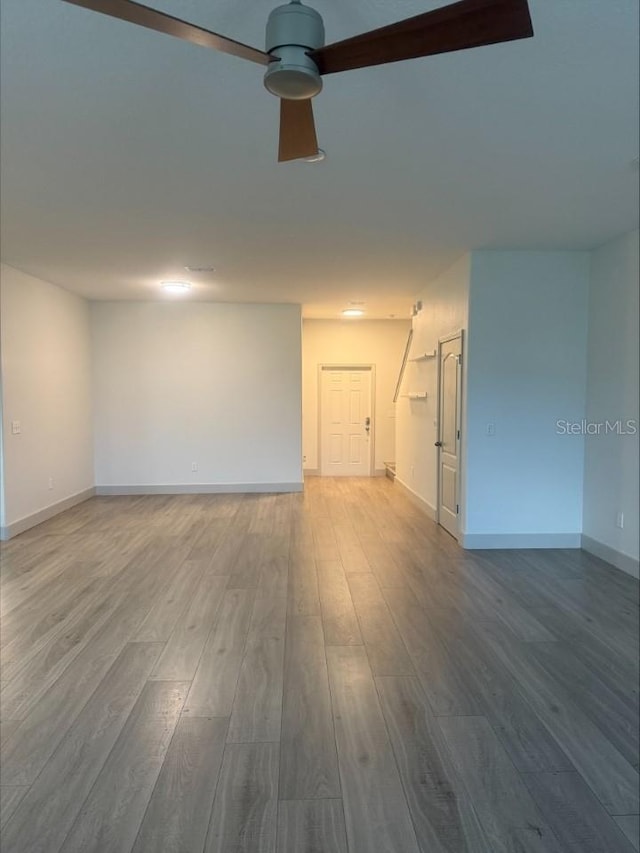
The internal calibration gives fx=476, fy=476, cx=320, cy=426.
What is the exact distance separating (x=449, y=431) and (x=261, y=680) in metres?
3.35

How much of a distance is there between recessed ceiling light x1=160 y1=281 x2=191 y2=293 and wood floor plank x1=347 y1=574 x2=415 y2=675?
13.1 feet

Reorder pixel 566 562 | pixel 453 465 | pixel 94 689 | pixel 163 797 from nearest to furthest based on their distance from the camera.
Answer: pixel 163 797 < pixel 94 689 < pixel 566 562 < pixel 453 465

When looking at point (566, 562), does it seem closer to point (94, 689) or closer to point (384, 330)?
point (94, 689)

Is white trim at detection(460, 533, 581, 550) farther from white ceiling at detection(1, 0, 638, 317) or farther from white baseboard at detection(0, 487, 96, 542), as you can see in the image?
white baseboard at detection(0, 487, 96, 542)

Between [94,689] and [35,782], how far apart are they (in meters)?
0.58

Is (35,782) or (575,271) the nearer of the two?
(35,782)

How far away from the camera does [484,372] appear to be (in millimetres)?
4480

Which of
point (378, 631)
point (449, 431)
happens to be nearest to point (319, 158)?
point (378, 631)

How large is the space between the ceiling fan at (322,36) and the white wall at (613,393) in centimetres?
330

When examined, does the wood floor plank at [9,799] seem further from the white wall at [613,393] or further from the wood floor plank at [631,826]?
the white wall at [613,393]

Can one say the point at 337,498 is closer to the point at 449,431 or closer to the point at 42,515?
the point at 449,431

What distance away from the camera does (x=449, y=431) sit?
5059mm

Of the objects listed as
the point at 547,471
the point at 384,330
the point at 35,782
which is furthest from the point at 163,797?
the point at 384,330

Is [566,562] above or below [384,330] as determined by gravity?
below
